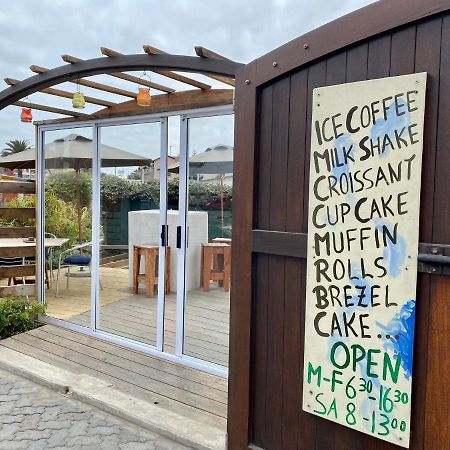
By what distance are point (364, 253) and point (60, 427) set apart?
6.71 feet

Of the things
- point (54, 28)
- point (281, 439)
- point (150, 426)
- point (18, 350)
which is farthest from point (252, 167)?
point (54, 28)

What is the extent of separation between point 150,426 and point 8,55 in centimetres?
631

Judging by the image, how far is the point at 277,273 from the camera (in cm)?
188

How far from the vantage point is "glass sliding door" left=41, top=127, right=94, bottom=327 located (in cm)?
414

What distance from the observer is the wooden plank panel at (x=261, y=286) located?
1897 millimetres

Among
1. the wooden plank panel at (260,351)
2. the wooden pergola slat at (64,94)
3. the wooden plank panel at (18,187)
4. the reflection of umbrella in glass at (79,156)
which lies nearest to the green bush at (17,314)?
the reflection of umbrella in glass at (79,156)

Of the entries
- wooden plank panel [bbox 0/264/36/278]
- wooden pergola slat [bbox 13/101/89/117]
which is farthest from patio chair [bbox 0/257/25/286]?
wooden pergola slat [bbox 13/101/89/117]

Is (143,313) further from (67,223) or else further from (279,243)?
(279,243)

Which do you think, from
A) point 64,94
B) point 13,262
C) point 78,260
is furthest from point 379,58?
point 13,262

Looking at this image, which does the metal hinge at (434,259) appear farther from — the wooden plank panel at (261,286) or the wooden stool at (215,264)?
the wooden stool at (215,264)

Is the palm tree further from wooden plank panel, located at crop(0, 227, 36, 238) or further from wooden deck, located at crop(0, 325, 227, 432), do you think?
wooden deck, located at crop(0, 325, 227, 432)

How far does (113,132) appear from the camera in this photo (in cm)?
385

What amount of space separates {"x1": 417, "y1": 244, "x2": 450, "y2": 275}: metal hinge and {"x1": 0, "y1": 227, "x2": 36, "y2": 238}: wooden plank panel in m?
3.99

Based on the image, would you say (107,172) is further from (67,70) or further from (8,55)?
(8,55)
